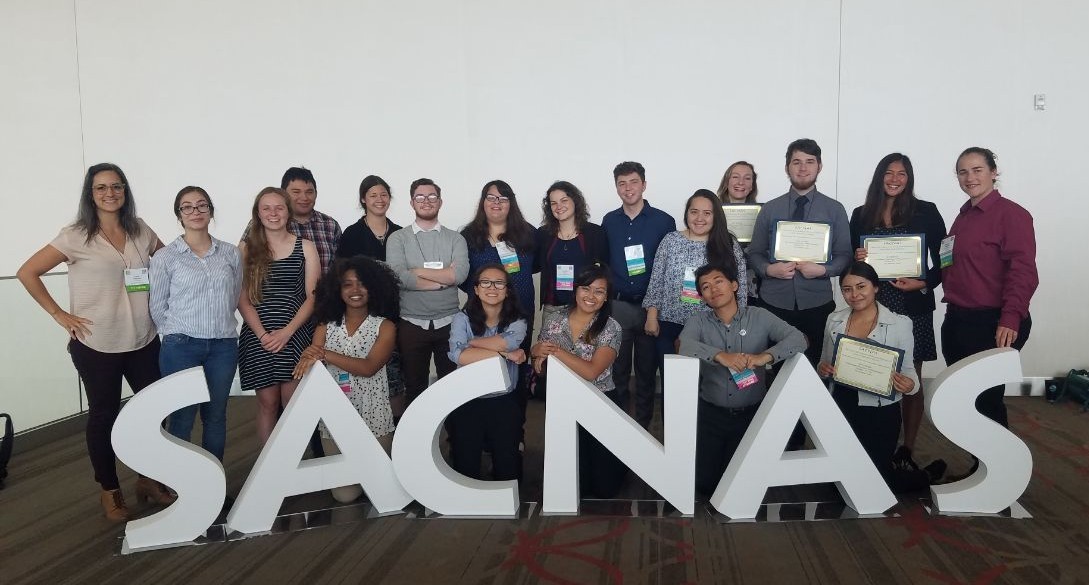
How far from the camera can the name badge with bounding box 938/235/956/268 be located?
3.15 metres

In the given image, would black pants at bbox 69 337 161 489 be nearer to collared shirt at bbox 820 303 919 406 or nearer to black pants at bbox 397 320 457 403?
black pants at bbox 397 320 457 403

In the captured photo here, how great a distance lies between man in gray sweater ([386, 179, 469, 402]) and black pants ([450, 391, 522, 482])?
1.72 feet

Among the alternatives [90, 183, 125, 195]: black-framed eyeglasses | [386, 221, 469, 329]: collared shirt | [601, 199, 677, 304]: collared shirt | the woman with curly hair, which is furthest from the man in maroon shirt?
[90, 183, 125, 195]: black-framed eyeglasses

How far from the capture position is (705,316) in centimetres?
295

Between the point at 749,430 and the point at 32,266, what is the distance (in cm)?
315

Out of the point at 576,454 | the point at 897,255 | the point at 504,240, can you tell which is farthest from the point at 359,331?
the point at 897,255

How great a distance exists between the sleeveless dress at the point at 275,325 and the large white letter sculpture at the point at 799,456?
6.76ft

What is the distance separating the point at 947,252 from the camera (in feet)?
10.3

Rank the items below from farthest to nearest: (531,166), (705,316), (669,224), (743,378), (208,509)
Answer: (531,166) → (669,224) → (705,316) → (743,378) → (208,509)

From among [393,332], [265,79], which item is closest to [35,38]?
[265,79]

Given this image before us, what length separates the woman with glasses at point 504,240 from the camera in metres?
3.44

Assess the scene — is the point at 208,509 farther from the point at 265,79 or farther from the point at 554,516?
the point at 265,79

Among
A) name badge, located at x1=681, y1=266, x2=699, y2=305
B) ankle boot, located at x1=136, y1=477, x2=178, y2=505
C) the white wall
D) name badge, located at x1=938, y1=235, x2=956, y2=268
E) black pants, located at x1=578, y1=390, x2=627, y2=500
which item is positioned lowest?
ankle boot, located at x1=136, y1=477, x2=178, y2=505

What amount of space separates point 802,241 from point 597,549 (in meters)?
1.87
